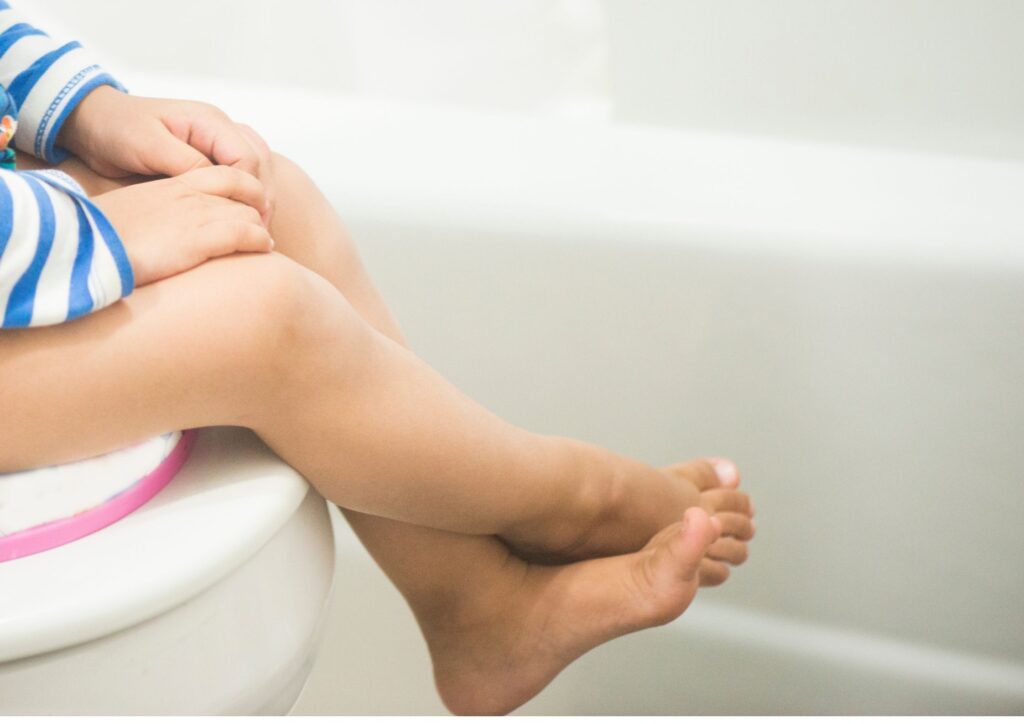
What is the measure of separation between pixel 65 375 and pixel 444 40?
84cm

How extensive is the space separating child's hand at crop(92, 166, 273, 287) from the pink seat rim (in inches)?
3.5

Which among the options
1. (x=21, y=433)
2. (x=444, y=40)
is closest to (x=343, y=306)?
(x=21, y=433)

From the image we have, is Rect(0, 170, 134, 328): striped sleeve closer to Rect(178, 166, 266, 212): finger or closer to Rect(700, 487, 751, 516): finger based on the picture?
Rect(178, 166, 266, 212): finger

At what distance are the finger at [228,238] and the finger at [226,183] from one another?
0.04 m

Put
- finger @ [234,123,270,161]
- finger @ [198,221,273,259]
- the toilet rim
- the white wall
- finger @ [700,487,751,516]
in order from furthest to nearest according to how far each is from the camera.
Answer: the white wall
finger @ [700,487,751,516]
finger @ [234,123,270,161]
finger @ [198,221,273,259]
the toilet rim

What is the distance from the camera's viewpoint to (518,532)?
0.69 m

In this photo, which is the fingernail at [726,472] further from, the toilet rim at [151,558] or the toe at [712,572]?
the toilet rim at [151,558]

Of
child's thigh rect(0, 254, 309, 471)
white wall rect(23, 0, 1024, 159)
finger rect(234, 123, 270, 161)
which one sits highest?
white wall rect(23, 0, 1024, 159)

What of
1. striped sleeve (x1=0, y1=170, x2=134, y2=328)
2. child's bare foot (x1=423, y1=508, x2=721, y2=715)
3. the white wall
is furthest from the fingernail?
striped sleeve (x1=0, y1=170, x2=134, y2=328)

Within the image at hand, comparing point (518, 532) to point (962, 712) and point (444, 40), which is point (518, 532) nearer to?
point (962, 712)

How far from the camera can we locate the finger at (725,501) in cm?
80

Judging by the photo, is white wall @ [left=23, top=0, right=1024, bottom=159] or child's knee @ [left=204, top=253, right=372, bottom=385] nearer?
child's knee @ [left=204, top=253, right=372, bottom=385]

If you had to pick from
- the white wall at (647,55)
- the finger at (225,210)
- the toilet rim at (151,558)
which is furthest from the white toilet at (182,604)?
the white wall at (647,55)

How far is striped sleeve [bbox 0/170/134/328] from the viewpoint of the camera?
455 millimetres
